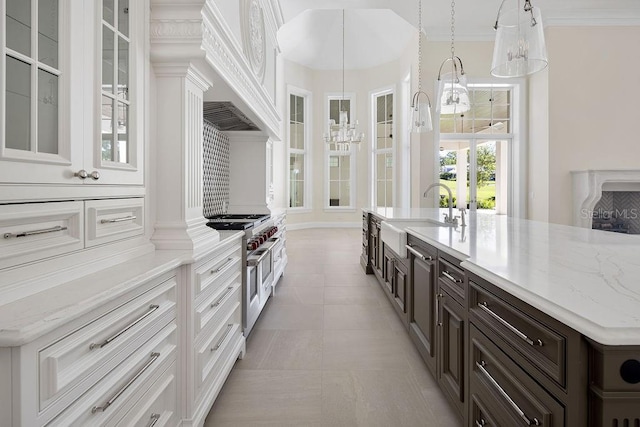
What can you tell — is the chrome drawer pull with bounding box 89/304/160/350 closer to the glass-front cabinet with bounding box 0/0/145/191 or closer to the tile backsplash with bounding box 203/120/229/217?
the glass-front cabinet with bounding box 0/0/145/191

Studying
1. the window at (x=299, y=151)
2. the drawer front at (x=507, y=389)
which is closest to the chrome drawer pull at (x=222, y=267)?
the drawer front at (x=507, y=389)

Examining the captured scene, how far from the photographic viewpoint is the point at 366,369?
104 inches

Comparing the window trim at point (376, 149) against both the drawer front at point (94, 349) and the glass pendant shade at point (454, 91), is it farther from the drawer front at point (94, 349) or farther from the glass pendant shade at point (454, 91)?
the drawer front at point (94, 349)

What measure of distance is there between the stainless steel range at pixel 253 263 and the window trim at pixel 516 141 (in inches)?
200

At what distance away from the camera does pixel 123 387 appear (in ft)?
4.23

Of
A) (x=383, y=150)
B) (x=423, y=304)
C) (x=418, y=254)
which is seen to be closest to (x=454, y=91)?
(x=418, y=254)

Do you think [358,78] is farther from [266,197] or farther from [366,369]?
[366,369]

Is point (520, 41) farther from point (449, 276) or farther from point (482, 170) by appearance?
point (482, 170)

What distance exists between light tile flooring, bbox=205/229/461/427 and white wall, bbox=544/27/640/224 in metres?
5.38

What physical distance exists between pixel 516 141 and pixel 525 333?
7766 millimetres

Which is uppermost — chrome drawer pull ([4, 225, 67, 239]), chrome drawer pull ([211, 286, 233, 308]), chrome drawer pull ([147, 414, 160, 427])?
chrome drawer pull ([4, 225, 67, 239])

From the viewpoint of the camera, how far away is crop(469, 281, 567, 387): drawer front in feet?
3.43

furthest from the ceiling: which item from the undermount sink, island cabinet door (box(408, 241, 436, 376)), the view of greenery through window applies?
island cabinet door (box(408, 241, 436, 376))

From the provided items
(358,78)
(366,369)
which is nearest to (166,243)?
(366,369)
